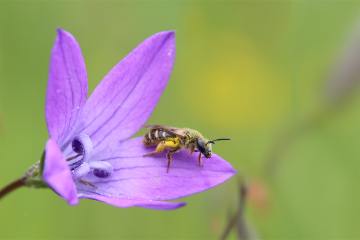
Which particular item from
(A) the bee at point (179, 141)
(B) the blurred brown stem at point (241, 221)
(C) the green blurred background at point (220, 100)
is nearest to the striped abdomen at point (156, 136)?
(A) the bee at point (179, 141)

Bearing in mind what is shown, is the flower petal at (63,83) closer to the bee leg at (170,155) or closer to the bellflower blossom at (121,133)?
the bellflower blossom at (121,133)

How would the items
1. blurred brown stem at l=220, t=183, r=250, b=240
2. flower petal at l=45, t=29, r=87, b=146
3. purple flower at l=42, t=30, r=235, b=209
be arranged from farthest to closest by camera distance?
blurred brown stem at l=220, t=183, r=250, b=240 → purple flower at l=42, t=30, r=235, b=209 → flower petal at l=45, t=29, r=87, b=146

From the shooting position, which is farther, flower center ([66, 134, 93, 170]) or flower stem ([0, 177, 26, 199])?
flower center ([66, 134, 93, 170])

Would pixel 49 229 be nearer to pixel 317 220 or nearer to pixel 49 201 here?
pixel 49 201

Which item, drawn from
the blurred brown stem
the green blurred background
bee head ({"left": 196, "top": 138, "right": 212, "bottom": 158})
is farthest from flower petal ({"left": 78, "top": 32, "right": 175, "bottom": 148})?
the green blurred background

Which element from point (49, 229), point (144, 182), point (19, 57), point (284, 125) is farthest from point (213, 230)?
point (19, 57)

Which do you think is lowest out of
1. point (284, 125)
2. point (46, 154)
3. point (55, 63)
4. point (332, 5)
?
point (284, 125)

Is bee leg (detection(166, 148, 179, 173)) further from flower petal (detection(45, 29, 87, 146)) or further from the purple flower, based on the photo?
flower petal (detection(45, 29, 87, 146))
